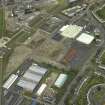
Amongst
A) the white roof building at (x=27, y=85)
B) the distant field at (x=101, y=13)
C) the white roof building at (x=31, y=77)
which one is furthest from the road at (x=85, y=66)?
the white roof building at (x=27, y=85)

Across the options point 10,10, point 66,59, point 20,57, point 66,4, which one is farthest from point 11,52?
point 66,4

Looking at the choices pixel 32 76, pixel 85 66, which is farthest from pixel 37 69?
pixel 85 66

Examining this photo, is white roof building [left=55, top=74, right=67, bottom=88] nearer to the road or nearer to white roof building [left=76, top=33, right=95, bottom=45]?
the road

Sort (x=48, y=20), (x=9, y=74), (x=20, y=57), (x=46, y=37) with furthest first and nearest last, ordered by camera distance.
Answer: (x=48, y=20) → (x=46, y=37) → (x=20, y=57) → (x=9, y=74)

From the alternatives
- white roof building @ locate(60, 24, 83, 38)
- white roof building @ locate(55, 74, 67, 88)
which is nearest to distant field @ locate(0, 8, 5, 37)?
white roof building @ locate(60, 24, 83, 38)

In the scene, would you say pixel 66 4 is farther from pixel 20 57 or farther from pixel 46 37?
pixel 20 57

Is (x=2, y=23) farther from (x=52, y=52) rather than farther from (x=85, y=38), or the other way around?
(x=85, y=38)

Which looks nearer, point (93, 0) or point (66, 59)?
point (66, 59)

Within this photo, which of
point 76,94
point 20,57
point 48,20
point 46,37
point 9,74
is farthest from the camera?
point 48,20
